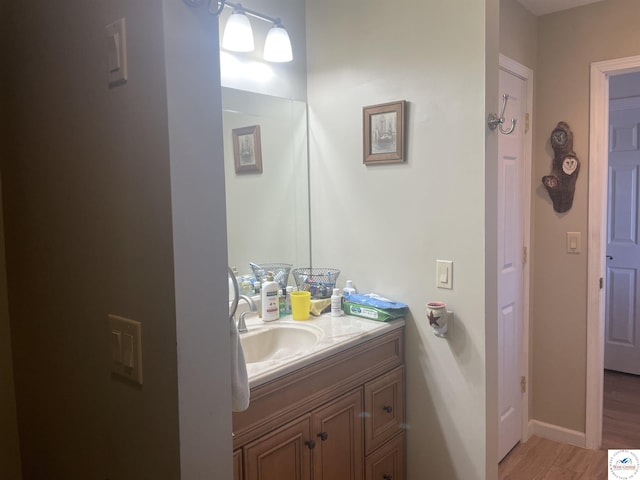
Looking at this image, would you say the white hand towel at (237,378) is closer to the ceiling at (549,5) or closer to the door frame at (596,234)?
the door frame at (596,234)

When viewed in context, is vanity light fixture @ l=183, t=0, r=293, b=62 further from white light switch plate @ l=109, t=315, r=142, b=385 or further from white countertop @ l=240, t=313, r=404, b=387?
white light switch plate @ l=109, t=315, r=142, b=385

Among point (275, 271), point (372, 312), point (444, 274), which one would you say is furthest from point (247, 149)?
point (444, 274)

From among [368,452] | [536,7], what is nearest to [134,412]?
[368,452]

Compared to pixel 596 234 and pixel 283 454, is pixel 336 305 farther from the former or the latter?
pixel 596 234

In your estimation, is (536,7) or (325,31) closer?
(325,31)

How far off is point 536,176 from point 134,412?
2568mm

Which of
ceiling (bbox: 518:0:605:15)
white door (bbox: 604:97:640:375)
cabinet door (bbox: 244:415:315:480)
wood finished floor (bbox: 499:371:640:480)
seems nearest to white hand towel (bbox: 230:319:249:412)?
cabinet door (bbox: 244:415:315:480)

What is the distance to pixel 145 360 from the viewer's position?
3.11 ft

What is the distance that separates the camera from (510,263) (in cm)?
269

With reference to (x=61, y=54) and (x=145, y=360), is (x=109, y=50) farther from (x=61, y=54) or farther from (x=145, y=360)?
(x=145, y=360)


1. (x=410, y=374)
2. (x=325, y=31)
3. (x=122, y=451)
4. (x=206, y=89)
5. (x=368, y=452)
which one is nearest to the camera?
(x=206, y=89)

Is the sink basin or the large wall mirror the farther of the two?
the large wall mirror

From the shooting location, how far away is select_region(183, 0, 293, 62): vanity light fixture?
2.03 metres

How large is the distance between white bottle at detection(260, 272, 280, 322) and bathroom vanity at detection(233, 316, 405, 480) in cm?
19
